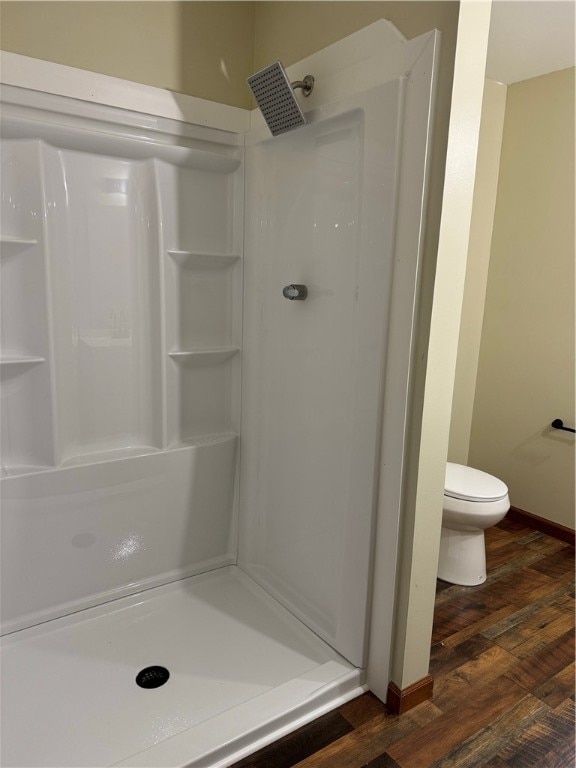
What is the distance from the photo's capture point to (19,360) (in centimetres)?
170

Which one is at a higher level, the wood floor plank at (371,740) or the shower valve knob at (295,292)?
the shower valve knob at (295,292)

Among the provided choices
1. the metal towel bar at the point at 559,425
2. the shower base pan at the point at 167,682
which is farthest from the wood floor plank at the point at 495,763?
the metal towel bar at the point at 559,425

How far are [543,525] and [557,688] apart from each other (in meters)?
1.19

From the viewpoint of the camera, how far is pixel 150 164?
184 cm

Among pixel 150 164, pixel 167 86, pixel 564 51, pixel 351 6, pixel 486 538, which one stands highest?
pixel 564 51

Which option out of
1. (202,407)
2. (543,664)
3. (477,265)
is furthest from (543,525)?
(202,407)

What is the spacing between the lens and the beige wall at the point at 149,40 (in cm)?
158

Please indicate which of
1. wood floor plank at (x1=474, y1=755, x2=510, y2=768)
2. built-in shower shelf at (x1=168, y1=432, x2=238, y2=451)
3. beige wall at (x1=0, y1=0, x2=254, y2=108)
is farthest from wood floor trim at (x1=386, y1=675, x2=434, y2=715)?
beige wall at (x1=0, y1=0, x2=254, y2=108)

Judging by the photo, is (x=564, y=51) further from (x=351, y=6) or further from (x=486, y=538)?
(x=486, y=538)

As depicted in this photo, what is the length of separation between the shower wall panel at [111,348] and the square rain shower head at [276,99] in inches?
11.8

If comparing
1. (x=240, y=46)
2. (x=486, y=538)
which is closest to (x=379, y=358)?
(x=240, y=46)

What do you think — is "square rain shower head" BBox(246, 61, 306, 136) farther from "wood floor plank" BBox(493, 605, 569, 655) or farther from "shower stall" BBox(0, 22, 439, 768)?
"wood floor plank" BBox(493, 605, 569, 655)

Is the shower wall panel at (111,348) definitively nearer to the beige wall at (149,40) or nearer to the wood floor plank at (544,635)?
the beige wall at (149,40)

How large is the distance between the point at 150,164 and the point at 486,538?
7.48 feet
